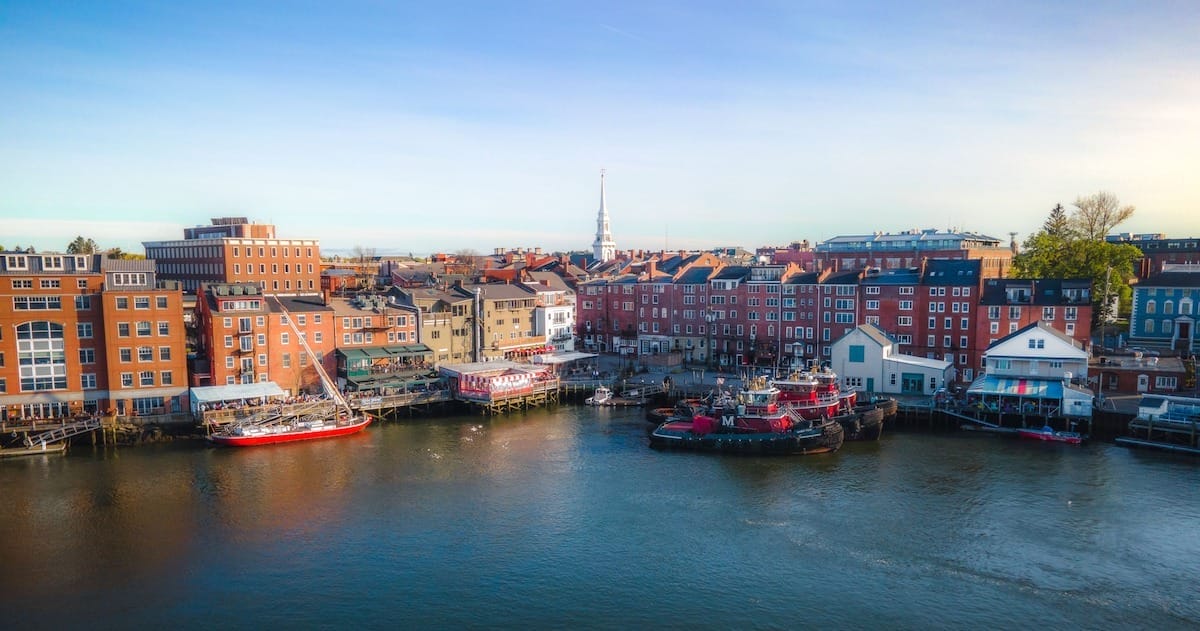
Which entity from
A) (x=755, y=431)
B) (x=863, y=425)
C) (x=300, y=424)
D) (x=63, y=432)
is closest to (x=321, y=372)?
(x=300, y=424)

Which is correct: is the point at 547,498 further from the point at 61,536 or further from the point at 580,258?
the point at 580,258

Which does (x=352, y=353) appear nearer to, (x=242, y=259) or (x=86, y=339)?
(x=86, y=339)

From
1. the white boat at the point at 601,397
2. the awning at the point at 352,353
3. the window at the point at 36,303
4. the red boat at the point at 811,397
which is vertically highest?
the window at the point at 36,303

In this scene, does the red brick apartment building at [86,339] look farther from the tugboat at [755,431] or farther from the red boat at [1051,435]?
the red boat at [1051,435]

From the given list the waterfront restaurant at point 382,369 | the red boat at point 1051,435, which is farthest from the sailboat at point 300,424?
the red boat at point 1051,435

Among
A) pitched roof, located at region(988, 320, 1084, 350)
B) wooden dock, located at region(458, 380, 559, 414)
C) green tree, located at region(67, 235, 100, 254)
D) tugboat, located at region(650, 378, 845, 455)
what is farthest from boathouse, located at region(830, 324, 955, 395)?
green tree, located at region(67, 235, 100, 254)

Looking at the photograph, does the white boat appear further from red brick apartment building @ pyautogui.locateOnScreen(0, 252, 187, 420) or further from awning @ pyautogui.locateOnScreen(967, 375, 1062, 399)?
red brick apartment building @ pyautogui.locateOnScreen(0, 252, 187, 420)

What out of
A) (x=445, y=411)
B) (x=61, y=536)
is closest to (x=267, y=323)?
(x=445, y=411)
